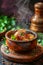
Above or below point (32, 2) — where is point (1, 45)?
below

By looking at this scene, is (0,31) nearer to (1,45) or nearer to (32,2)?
(1,45)

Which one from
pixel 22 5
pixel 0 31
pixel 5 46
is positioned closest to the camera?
pixel 5 46

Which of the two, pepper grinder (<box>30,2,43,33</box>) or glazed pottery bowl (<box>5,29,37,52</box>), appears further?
pepper grinder (<box>30,2,43,33</box>)

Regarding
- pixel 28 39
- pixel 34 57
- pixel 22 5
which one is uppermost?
pixel 22 5

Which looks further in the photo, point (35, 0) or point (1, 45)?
point (35, 0)

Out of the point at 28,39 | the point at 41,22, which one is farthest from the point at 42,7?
the point at 28,39

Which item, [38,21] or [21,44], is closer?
[21,44]

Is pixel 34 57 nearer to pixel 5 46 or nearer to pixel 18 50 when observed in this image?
pixel 18 50

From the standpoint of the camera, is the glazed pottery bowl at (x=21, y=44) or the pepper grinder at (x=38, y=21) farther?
the pepper grinder at (x=38, y=21)

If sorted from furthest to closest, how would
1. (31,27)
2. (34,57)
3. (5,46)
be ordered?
1. (31,27)
2. (5,46)
3. (34,57)
